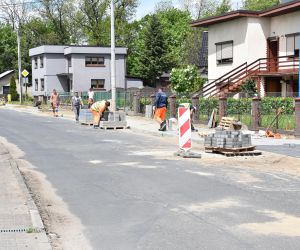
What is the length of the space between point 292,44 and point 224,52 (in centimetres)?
531

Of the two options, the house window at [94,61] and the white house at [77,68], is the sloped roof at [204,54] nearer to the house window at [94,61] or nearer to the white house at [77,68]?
the white house at [77,68]

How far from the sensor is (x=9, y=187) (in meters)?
9.82

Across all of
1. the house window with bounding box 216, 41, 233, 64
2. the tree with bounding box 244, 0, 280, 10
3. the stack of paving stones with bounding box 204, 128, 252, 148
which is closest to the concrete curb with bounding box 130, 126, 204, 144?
the stack of paving stones with bounding box 204, 128, 252, 148

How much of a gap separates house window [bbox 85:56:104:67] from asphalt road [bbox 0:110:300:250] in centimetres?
4625

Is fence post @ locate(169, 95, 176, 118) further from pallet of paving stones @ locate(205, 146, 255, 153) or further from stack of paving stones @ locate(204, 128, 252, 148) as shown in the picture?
stack of paving stones @ locate(204, 128, 252, 148)

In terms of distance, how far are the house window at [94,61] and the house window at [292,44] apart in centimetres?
A: 3095

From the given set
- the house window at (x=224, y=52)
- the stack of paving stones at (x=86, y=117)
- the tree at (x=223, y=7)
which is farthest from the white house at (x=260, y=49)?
the tree at (x=223, y=7)

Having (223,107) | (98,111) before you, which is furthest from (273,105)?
(98,111)

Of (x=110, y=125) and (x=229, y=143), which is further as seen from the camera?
(x=110, y=125)

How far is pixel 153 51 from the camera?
2504 inches

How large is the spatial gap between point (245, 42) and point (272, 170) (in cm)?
2415

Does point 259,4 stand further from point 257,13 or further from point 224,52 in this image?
point 257,13

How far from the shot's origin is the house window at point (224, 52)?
37188 millimetres

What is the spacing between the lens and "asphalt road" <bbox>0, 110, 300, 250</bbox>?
682 centimetres
